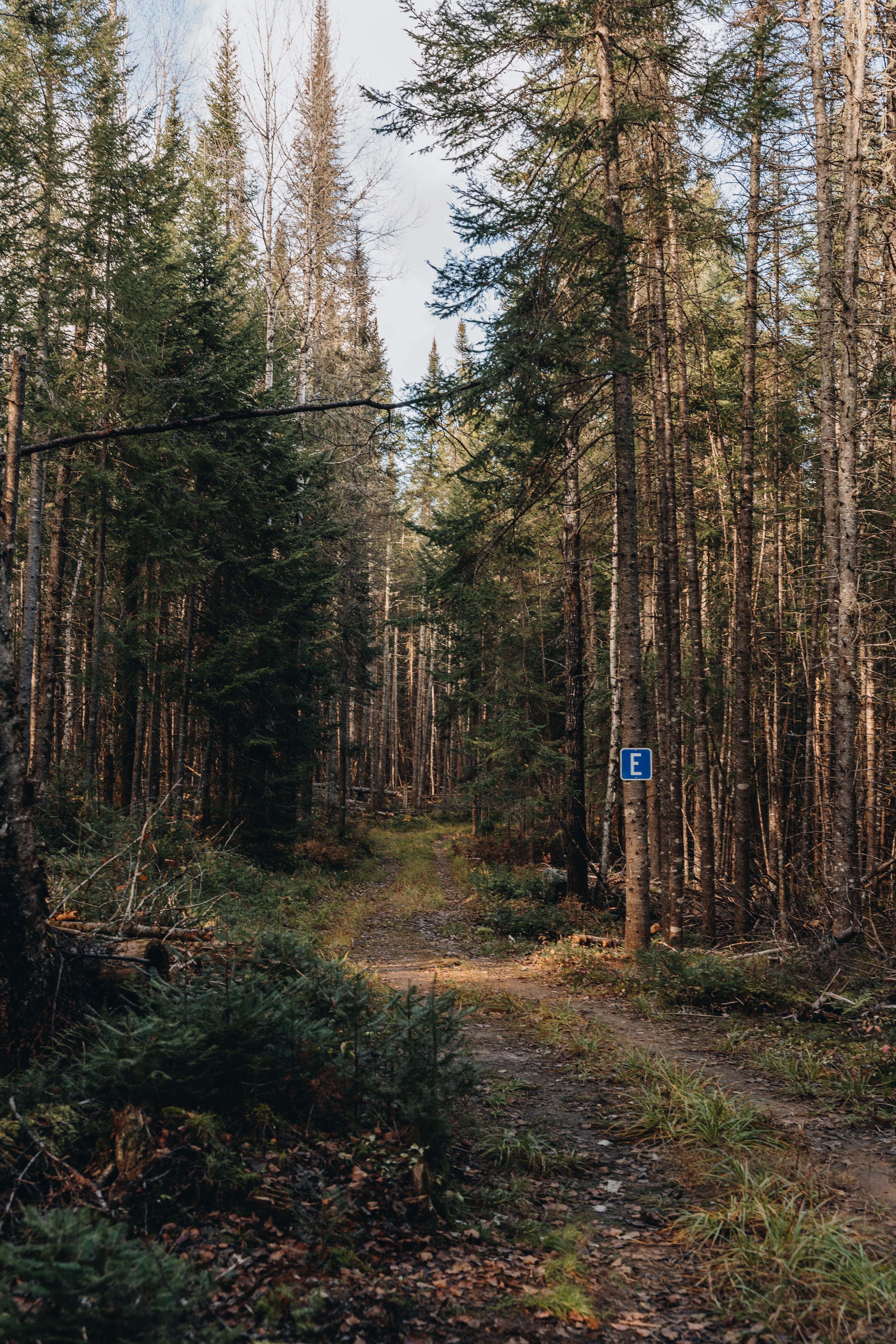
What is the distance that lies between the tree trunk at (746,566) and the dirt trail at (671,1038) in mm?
4322

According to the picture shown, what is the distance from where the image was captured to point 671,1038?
286 inches

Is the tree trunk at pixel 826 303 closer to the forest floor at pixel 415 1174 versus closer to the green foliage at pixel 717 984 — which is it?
the green foliage at pixel 717 984

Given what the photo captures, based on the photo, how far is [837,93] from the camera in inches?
404

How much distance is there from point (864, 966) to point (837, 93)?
39.2ft

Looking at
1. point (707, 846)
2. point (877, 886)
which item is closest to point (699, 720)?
point (707, 846)

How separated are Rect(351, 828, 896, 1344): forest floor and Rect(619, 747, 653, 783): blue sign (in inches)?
117

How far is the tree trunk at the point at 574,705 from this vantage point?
44.7ft

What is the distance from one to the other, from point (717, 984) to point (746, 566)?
21.9ft

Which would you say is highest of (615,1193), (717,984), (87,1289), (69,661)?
(69,661)

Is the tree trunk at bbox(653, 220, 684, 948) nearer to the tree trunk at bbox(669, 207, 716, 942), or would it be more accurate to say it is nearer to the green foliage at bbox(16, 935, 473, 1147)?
the tree trunk at bbox(669, 207, 716, 942)

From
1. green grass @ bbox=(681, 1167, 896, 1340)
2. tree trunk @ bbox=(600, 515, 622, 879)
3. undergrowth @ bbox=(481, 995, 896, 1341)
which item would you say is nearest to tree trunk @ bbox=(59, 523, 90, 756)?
tree trunk @ bbox=(600, 515, 622, 879)

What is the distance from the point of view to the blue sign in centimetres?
959

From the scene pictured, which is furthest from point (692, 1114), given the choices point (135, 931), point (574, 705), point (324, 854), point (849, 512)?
point (324, 854)

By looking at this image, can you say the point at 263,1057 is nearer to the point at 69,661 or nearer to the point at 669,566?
the point at 669,566
